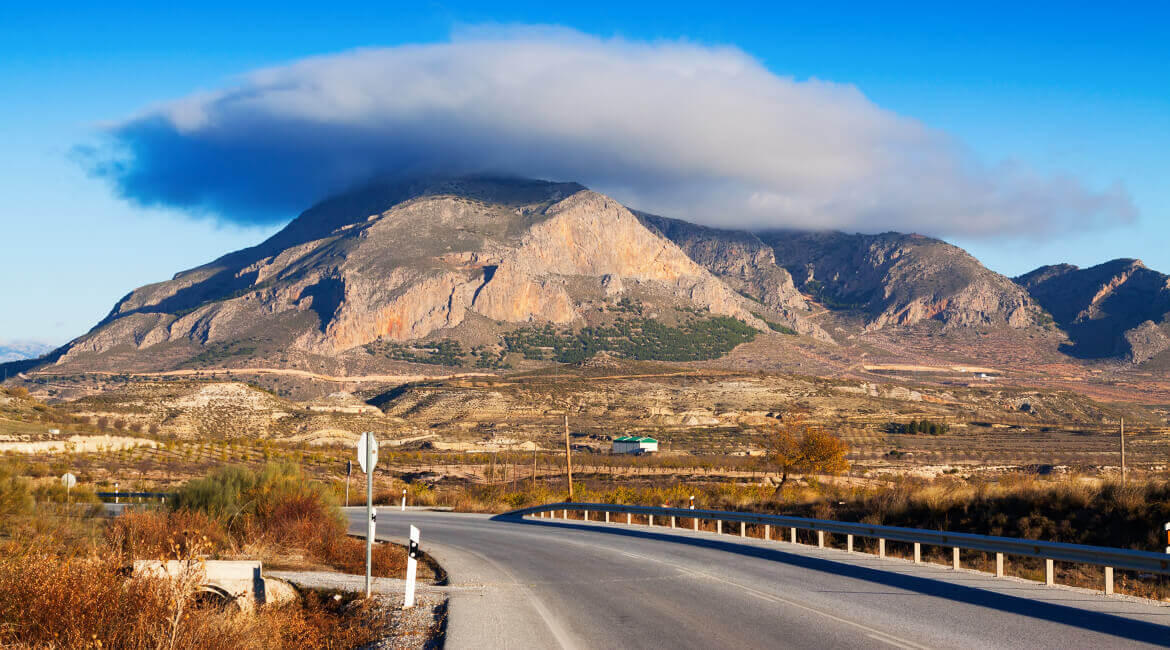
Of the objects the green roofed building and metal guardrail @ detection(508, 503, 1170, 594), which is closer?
metal guardrail @ detection(508, 503, 1170, 594)

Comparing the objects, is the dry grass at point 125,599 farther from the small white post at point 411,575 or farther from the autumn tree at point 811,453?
the autumn tree at point 811,453

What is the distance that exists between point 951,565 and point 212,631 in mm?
14639

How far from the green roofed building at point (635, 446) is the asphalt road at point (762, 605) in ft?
266

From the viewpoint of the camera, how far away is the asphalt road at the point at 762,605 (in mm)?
10562

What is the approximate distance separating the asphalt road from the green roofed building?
81.2 meters

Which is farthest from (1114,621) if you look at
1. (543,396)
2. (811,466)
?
(543,396)

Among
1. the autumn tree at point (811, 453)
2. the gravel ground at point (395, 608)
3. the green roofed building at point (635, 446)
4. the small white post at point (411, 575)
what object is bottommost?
the green roofed building at point (635, 446)

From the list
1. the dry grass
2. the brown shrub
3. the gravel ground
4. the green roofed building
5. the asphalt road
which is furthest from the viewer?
the green roofed building

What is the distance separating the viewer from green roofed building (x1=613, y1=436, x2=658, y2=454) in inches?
4023

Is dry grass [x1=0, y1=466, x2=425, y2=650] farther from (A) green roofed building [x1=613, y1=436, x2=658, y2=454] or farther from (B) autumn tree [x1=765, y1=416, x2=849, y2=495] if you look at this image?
(A) green roofed building [x1=613, y1=436, x2=658, y2=454]

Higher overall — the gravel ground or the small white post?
the small white post

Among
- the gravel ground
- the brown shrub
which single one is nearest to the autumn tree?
the brown shrub

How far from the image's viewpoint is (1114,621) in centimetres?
1133

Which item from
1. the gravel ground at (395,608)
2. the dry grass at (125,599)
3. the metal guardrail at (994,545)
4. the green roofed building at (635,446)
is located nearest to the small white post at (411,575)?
the gravel ground at (395,608)
